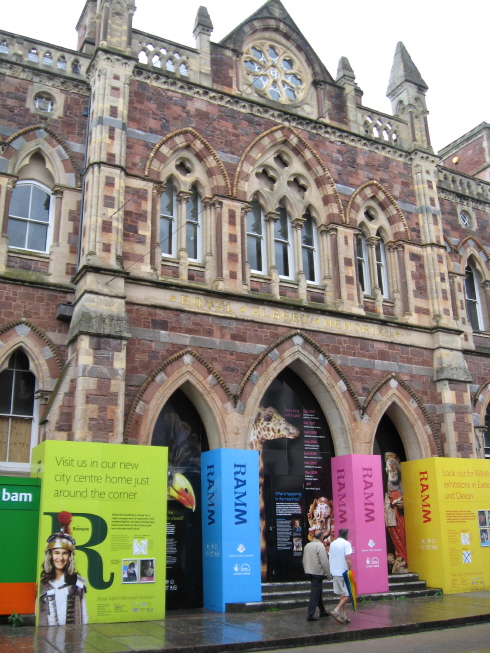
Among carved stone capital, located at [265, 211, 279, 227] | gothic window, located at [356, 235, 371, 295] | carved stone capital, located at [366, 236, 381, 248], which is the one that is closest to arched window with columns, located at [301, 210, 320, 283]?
carved stone capital, located at [265, 211, 279, 227]

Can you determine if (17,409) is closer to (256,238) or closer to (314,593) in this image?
(314,593)

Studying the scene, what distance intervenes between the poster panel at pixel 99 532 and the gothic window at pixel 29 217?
488 cm

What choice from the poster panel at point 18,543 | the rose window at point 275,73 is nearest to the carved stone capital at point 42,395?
the poster panel at point 18,543

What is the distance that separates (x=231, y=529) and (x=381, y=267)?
9057 mm

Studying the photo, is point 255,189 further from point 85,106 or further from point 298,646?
point 298,646

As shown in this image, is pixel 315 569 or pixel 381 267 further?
pixel 381 267

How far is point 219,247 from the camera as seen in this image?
17031mm

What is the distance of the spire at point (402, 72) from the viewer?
2189 centimetres

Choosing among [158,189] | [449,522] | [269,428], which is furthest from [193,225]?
[449,522]

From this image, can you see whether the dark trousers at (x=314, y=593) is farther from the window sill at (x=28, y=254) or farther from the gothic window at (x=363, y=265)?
the gothic window at (x=363, y=265)

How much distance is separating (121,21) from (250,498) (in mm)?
11398

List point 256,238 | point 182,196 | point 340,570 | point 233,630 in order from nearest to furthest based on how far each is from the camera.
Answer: point 233,630 → point 340,570 → point 182,196 → point 256,238

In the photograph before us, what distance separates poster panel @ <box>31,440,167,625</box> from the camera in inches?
481

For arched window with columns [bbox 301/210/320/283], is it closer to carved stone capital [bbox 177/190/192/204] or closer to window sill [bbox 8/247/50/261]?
Answer: carved stone capital [bbox 177/190/192/204]
